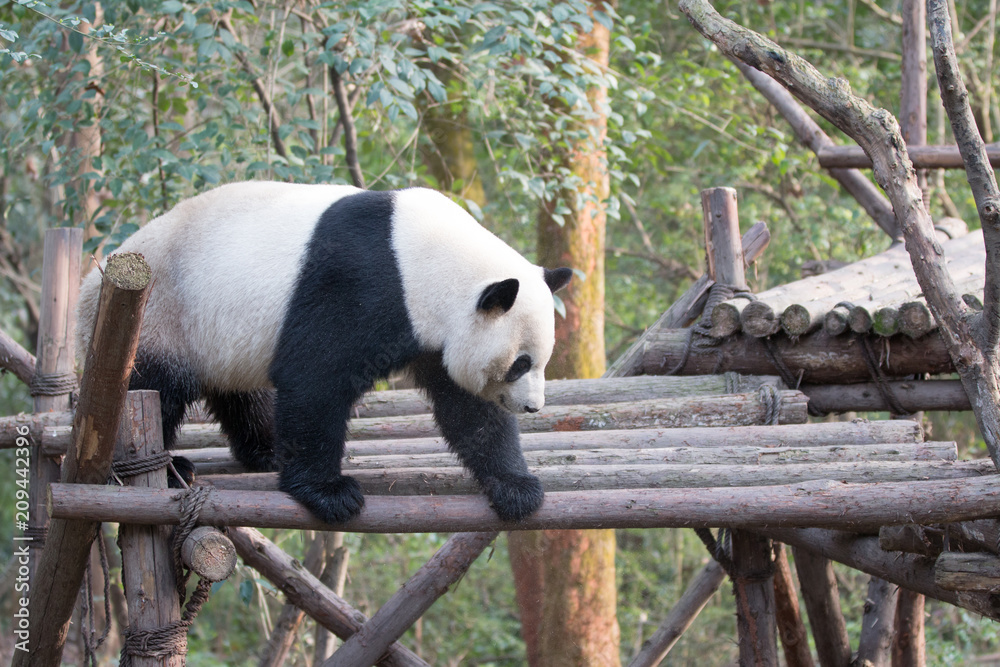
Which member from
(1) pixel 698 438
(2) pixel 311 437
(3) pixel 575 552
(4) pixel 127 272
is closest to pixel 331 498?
(2) pixel 311 437

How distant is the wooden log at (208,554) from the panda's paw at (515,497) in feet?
2.65

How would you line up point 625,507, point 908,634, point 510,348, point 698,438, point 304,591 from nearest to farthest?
point 625,507 → point 510,348 → point 698,438 → point 304,591 → point 908,634

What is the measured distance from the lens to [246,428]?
136 inches

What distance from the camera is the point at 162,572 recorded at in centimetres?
262

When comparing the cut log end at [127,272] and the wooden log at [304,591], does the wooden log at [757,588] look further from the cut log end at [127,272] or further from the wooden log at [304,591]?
the cut log end at [127,272]

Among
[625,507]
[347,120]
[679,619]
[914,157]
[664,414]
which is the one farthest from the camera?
[914,157]

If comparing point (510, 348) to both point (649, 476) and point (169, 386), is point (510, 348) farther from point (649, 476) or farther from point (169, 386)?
point (169, 386)

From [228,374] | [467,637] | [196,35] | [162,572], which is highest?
[196,35]

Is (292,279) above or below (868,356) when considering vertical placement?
above

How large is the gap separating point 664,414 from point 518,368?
116 cm

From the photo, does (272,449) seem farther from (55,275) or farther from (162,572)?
(55,275)

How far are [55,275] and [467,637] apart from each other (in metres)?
5.79

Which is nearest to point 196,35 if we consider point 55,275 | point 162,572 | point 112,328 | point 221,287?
point 55,275

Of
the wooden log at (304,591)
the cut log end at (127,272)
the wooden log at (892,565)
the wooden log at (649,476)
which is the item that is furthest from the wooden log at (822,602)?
the cut log end at (127,272)
